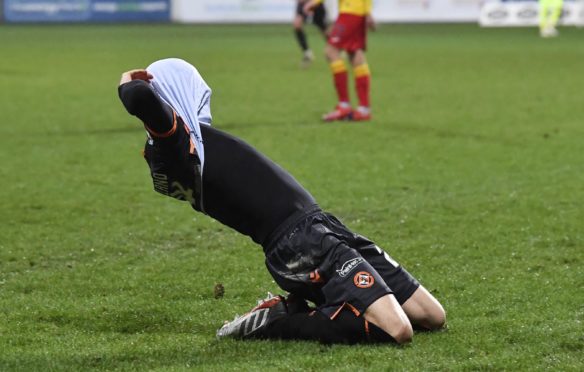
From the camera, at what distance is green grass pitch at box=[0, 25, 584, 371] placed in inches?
177

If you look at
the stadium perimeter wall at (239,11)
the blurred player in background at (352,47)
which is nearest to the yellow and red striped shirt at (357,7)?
the blurred player in background at (352,47)

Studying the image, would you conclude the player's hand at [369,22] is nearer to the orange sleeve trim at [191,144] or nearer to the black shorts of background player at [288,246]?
the black shorts of background player at [288,246]

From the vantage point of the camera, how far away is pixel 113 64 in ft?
70.2

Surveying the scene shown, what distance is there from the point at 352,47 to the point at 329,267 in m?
8.59

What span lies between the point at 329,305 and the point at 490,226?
2780 millimetres

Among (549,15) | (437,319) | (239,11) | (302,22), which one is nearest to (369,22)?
(437,319)

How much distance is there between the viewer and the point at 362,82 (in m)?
12.9

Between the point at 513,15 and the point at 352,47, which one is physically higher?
the point at 352,47

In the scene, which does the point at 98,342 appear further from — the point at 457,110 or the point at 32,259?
the point at 457,110

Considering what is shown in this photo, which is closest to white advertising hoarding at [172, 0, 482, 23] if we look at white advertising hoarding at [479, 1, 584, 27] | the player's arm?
white advertising hoarding at [479, 1, 584, 27]

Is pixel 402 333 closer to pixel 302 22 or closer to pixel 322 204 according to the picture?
pixel 322 204

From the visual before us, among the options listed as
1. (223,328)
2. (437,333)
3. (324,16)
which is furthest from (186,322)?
(324,16)

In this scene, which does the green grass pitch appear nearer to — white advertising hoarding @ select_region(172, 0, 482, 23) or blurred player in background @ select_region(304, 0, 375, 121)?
blurred player in background @ select_region(304, 0, 375, 121)

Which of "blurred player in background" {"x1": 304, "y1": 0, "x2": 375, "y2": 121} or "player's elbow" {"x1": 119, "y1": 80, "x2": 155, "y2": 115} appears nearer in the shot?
"player's elbow" {"x1": 119, "y1": 80, "x2": 155, "y2": 115}
